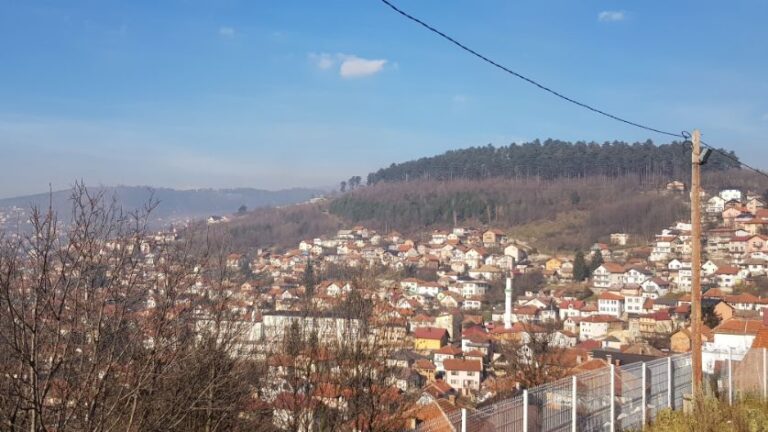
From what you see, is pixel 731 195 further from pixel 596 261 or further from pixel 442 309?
pixel 442 309

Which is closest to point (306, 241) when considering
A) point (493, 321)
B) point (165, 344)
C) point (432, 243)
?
point (432, 243)

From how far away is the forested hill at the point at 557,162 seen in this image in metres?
78.1

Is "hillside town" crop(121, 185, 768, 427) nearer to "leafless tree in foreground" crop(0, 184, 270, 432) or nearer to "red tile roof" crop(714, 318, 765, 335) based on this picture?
"red tile roof" crop(714, 318, 765, 335)

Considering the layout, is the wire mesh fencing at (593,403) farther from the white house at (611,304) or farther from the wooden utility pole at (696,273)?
the white house at (611,304)

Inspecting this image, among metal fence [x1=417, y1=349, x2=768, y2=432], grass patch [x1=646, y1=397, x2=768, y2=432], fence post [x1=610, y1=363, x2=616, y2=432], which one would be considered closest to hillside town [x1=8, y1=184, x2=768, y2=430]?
metal fence [x1=417, y1=349, x2=768, y2=432]

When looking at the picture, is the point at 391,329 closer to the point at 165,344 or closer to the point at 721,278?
the point at 165,344

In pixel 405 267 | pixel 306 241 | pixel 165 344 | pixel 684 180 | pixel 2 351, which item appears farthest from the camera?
Result: pixel 306 241

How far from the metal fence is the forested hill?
6682 centimetres

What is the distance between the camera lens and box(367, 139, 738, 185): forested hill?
3073 inches

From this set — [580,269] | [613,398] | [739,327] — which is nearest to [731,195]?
[580,269]

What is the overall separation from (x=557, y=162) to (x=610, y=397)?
273 ft

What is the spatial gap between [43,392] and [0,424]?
0.23 m

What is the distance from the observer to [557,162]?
85.7 metres

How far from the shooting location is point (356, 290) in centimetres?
845
